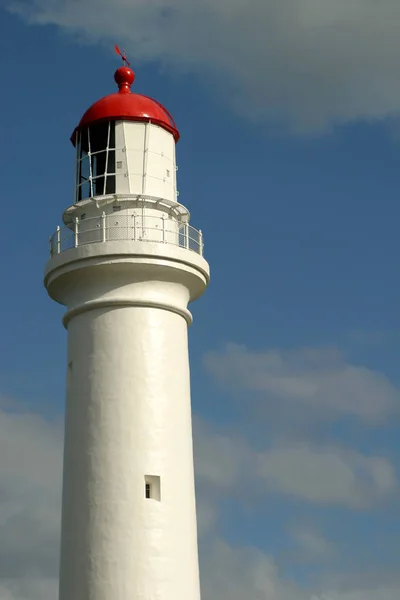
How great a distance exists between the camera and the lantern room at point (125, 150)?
26594mm

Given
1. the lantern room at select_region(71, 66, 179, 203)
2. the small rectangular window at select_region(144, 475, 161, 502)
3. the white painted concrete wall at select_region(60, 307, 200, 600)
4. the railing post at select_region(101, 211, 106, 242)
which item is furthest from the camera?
the lantern room at select_region(71, 66, 179, 203)

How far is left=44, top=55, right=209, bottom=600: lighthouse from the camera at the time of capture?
2370 centimetres

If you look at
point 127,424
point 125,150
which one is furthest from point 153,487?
point 125,150

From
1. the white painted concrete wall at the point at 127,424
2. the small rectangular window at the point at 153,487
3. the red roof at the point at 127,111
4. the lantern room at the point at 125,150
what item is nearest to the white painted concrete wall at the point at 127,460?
the white painted concrete wall at the point at 127,424

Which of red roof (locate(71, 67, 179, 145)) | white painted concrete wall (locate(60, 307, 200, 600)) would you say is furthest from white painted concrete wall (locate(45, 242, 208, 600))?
red roof (locate(71, 67, 179, 145))

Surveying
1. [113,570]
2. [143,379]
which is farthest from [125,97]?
[113,570]

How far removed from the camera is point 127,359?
24.9 m

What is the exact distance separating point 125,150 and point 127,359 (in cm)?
539

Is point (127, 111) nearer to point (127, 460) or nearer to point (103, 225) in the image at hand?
point (103, 225)

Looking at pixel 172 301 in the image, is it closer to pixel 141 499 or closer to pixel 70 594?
pixel 141 499

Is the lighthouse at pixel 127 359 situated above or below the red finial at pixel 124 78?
below

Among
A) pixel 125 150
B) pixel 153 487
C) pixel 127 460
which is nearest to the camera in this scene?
pixel 127 460

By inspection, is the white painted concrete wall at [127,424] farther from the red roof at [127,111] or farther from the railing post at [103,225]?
the red roof at [127,111]

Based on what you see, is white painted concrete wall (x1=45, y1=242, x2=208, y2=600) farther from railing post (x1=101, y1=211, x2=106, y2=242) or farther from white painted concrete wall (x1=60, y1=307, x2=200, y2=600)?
railing post (x1=101, y1=211, x2=106, y2=242)
